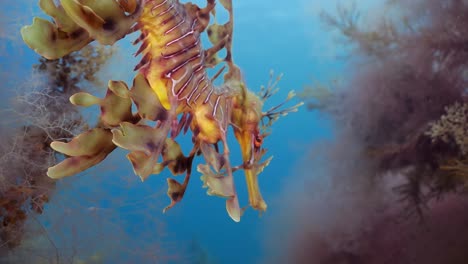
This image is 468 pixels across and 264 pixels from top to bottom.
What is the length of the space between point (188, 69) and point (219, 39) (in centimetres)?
41

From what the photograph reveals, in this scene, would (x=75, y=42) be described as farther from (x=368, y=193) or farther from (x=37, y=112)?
(x=368, y=193)

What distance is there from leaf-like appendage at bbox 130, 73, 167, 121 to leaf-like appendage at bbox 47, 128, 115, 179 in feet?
0.38

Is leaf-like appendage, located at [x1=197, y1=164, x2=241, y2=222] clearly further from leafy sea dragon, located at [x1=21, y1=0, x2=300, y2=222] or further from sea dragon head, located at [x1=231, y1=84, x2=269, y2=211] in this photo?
sea dragon head, located at [x1=231, y1=84, x2=269, y2=211]

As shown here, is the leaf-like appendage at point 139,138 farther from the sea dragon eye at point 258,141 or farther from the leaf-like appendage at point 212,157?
the sea dragon eye at point 258,141

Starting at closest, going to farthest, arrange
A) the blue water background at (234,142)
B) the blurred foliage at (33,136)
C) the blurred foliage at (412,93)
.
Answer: the blurred foliage at (33,136) < the blue water background at (234,142) < the blurred foliage at (412,93)

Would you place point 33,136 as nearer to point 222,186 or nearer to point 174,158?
point 174,158

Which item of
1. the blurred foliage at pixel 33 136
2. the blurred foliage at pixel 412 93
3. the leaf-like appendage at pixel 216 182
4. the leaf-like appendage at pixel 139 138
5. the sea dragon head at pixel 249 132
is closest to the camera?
the leaf-like appendage at pixel 139 138

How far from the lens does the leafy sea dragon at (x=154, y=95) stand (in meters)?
0.82

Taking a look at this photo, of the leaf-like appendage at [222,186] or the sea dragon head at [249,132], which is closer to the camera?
the leaf-like appendage at [222,186]

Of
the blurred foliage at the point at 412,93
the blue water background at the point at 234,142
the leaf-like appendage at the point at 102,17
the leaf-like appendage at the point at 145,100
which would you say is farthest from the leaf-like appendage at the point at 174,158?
the blurred foliage at the point at 412,93

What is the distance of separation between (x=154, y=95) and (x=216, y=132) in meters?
0.22

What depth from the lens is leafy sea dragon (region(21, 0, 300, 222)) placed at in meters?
0.82

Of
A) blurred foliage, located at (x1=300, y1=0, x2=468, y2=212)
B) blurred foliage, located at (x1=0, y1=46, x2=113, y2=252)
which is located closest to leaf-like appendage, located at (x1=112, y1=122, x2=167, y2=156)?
blurred foliage, located at (x1=0, y1=46, x2=113, y2=252)

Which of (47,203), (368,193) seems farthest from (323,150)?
(47,203)
